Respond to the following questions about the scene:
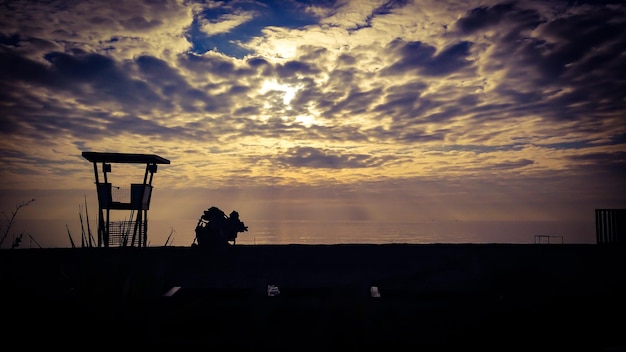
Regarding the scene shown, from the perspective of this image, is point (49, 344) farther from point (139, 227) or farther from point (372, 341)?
point (139, 227)

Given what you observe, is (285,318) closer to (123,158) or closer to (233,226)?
(233,226)

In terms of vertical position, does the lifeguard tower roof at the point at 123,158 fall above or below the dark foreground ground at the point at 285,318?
above

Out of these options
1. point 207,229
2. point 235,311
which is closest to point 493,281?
point 235,311

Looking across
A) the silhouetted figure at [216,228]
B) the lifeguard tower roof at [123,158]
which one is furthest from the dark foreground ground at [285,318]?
the lifeguard tower roof at [123,158]

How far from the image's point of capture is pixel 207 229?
1526 centimetres

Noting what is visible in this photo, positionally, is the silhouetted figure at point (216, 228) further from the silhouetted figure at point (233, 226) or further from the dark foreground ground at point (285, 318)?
the dark foreground ground at point (285, 318)

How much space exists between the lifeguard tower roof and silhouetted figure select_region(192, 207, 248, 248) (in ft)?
8.91

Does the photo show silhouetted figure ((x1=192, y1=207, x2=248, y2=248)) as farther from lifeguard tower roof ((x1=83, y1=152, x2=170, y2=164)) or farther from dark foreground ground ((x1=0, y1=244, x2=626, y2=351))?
dark foreground ground ((x1=0, y1=244, x2=626, y2=351))

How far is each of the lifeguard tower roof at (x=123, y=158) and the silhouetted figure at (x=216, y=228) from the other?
2.72 metres

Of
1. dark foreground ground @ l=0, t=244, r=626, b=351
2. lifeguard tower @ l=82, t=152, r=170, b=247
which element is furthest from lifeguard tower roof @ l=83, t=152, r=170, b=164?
dark foreground ground @ l=0, t=244, r=626, b=351

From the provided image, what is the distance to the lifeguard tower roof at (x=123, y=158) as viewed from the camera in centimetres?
1467

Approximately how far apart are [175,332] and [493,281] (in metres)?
6.22

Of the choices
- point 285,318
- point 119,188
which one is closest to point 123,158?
point 119,188

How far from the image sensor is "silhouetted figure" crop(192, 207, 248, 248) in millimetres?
14914
